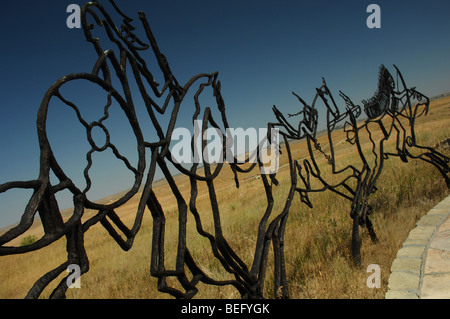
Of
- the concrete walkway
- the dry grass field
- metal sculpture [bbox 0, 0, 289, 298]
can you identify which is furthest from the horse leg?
metal sculpture [bbox 0, 0, 289, 298]

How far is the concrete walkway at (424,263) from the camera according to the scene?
7.47ft

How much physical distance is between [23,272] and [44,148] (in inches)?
417

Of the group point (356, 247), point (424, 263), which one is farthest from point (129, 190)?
point (424, 263)

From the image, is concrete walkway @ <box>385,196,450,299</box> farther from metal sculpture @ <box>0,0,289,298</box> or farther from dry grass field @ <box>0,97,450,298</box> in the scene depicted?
metal sculpture @ <box>0,0,289,298</box>

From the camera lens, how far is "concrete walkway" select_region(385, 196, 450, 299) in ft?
7.47

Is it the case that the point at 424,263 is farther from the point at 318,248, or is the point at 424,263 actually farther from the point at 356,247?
the point at 318,248

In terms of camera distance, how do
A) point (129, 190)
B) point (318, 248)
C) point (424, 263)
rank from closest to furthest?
point (129, 190) < point (424, 263) < point (318, 248)

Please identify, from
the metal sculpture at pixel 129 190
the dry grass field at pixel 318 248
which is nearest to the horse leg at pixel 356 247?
the dry grass field at pixel 318 248

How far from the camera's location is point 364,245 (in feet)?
11.0

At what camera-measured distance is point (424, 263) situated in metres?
2.71

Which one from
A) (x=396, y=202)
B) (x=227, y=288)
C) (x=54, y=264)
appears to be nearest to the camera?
(x=227, y=288)
